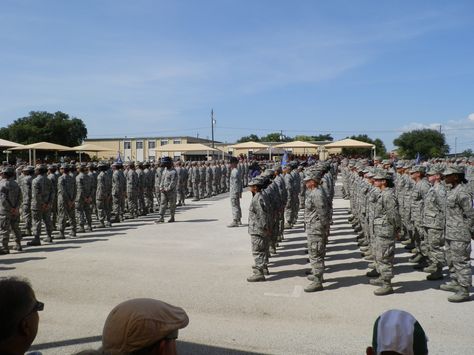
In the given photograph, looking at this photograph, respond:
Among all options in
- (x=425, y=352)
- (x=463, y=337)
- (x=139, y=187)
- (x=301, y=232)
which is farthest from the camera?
(x=139, y=187)

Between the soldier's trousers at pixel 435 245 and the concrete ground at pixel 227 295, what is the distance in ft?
1.55

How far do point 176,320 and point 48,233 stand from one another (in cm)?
1175

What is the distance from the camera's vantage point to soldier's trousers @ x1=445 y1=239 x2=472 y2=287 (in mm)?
6941

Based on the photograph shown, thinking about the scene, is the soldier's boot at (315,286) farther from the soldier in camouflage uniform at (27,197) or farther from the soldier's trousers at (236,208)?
the soldier in camouflage uniform at (27,197)

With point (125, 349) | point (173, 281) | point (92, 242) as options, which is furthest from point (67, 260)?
point (125, 349)

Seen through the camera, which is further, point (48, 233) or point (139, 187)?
point (139, 187)

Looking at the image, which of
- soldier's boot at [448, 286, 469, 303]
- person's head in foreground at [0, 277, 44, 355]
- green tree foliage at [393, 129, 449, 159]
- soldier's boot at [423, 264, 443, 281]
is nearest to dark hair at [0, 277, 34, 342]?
person's head in foreground at [0, 277, 44, 355]

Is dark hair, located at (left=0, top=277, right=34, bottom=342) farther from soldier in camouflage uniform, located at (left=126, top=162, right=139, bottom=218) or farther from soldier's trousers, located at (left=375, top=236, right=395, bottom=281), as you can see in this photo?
soldier in camouflage uniform, located at (left=126, top=162, right=139, bottom=218)

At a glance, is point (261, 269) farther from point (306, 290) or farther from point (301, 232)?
point (301, 232)

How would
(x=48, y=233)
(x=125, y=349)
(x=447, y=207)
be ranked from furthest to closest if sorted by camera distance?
(x=48, y=233), (x=447, y=207), (x=125, y=349)

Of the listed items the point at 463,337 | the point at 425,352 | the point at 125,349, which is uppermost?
the point at 125,349

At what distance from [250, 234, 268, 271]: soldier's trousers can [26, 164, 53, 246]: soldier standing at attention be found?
685 cm

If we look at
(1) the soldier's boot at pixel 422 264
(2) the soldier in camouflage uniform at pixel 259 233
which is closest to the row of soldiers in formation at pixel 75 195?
(2) the soldier in camouflage uniform at pixel 259 233

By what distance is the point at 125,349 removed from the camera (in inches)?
69.8
